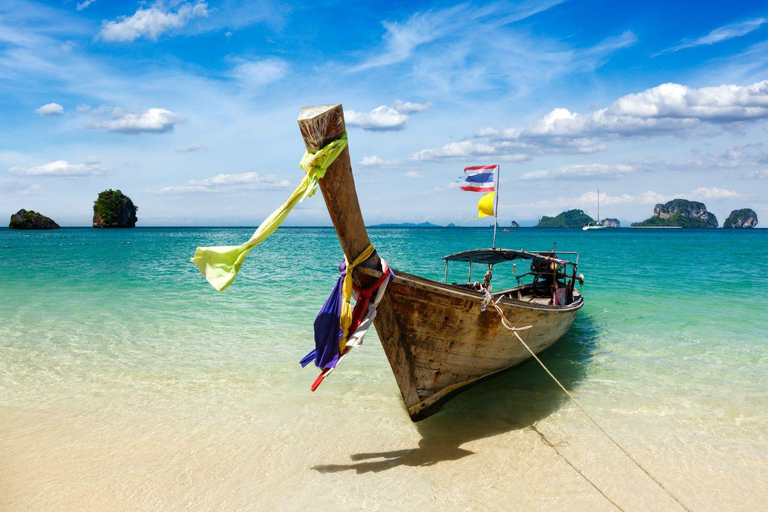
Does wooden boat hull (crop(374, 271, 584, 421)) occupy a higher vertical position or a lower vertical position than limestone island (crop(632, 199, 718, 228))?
lower

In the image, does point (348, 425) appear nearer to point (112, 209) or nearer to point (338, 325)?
point (338, 325)

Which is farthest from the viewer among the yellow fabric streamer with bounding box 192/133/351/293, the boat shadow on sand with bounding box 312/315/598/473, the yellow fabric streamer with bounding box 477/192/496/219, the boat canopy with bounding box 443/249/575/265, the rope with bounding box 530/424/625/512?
the boat canopy with bounding box 443/249/575/265

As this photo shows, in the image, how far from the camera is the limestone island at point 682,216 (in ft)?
586

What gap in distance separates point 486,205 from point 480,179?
1.77 ft

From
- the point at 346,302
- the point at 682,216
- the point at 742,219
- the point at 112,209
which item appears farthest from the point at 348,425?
the point at 742,219

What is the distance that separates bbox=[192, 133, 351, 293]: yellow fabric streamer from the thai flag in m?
4.99

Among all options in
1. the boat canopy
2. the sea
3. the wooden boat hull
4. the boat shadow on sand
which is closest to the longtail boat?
the wooden boat hull

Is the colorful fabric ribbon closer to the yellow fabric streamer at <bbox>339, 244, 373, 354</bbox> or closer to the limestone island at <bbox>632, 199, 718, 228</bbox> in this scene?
the yellow fabric streamer at <bbox>339, 244, 373, 354</bbox>

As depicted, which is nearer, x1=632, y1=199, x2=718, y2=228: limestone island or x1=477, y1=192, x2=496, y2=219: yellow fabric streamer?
x1=477, y1=192, x2=496, y2=219: yellow fabric streamer

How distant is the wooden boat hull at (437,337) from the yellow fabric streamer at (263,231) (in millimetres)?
1751

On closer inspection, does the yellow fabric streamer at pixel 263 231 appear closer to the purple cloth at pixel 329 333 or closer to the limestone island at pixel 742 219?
the purple cloth at pixel 329 333

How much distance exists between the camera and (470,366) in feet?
22.6

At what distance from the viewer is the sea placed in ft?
16.4

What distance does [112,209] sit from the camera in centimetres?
12662
